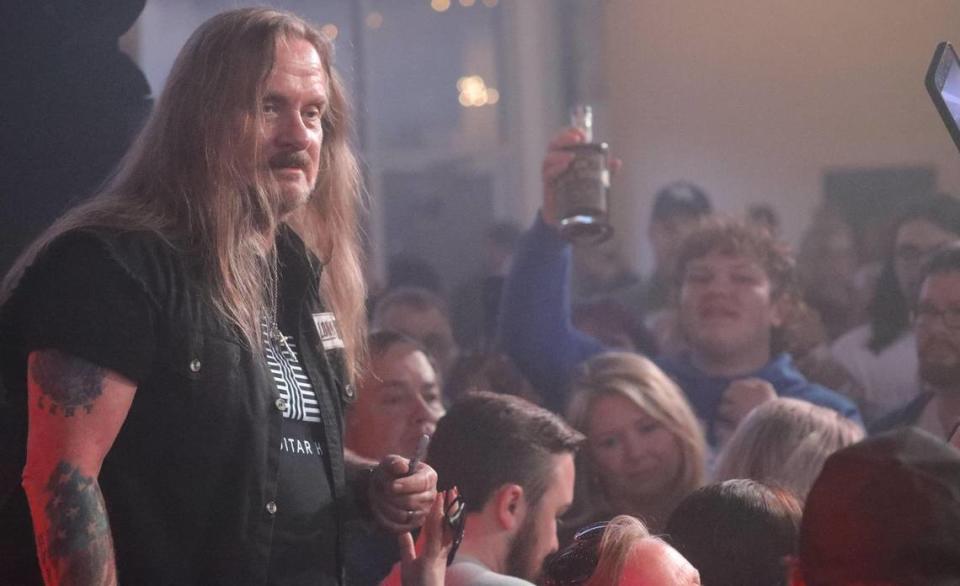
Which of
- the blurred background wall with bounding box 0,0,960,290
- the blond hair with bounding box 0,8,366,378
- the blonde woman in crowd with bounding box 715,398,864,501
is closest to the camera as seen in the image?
the blond hair with bounding box 0,8,366,378

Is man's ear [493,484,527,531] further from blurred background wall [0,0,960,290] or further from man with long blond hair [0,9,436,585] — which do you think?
blurred background wall [0,0,960,290]

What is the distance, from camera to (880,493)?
4.78 feet

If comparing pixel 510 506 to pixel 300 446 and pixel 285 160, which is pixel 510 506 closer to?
pixel 300 446

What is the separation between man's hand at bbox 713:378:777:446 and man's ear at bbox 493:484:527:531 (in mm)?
1150

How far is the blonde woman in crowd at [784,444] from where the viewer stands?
291cm

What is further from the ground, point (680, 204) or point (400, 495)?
point (680, 204)

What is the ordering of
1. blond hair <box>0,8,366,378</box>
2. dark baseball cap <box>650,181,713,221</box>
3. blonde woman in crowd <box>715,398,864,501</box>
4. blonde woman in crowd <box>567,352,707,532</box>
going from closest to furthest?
blond hair <box>0,8,366,378</box> → blonde woman in crowd <box>715,398,864,501</box> → blonde woman in crowd <box>567,352,707,532</box> → dark baseball cap <box>650,181,713,221</box>

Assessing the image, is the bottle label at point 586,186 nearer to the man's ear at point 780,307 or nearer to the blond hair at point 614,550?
the man's ear at point 780,307

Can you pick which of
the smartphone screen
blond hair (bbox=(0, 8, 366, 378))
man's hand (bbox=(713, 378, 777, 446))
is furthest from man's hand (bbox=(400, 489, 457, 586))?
man's hand (bbox=(713, 378, 777, 446))

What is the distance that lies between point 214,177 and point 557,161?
59.8 inches

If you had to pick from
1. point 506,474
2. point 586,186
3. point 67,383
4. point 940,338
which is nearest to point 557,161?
point 586,186

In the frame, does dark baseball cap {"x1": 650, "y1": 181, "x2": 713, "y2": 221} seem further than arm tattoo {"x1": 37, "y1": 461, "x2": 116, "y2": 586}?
Yes

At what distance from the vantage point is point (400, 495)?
6.57 ft

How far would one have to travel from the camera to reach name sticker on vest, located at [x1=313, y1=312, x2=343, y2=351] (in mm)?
2072
